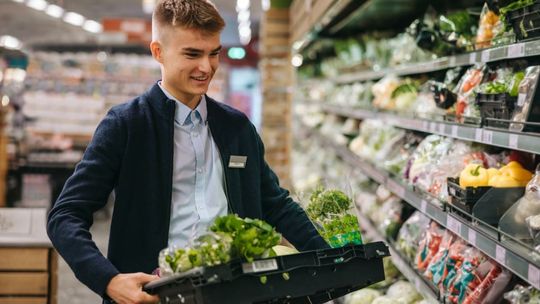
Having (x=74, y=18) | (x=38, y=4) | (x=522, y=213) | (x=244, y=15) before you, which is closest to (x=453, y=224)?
(x=522, y=213)

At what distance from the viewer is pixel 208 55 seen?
7.41 ft

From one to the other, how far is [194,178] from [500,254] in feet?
3.13

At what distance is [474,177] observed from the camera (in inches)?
112

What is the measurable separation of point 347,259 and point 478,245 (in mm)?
674

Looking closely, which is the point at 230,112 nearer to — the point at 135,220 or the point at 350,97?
the point at 135,220

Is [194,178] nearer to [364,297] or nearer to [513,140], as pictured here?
[513,140]

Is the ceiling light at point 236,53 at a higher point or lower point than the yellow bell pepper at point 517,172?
→ higher

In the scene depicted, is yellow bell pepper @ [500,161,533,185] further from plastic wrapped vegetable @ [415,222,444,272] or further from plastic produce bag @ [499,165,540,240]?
plastic wrapped vegetable @ [415,222,444,272]

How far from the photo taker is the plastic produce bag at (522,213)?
239 cm

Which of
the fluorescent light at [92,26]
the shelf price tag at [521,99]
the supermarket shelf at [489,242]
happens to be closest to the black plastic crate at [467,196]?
the supermarket shelf at [489,242]

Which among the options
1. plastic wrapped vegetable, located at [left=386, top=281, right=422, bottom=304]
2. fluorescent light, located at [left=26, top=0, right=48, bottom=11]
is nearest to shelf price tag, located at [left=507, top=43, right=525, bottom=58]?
plastic wrapped vegetable, located at [left=386, top=281, right=422, bottom=304]

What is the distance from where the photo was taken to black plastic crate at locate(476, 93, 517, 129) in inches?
107

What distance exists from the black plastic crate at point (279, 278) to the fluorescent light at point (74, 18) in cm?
2066

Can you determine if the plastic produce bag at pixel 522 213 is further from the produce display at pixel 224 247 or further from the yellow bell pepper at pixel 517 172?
the produce display at pixel 224 247
